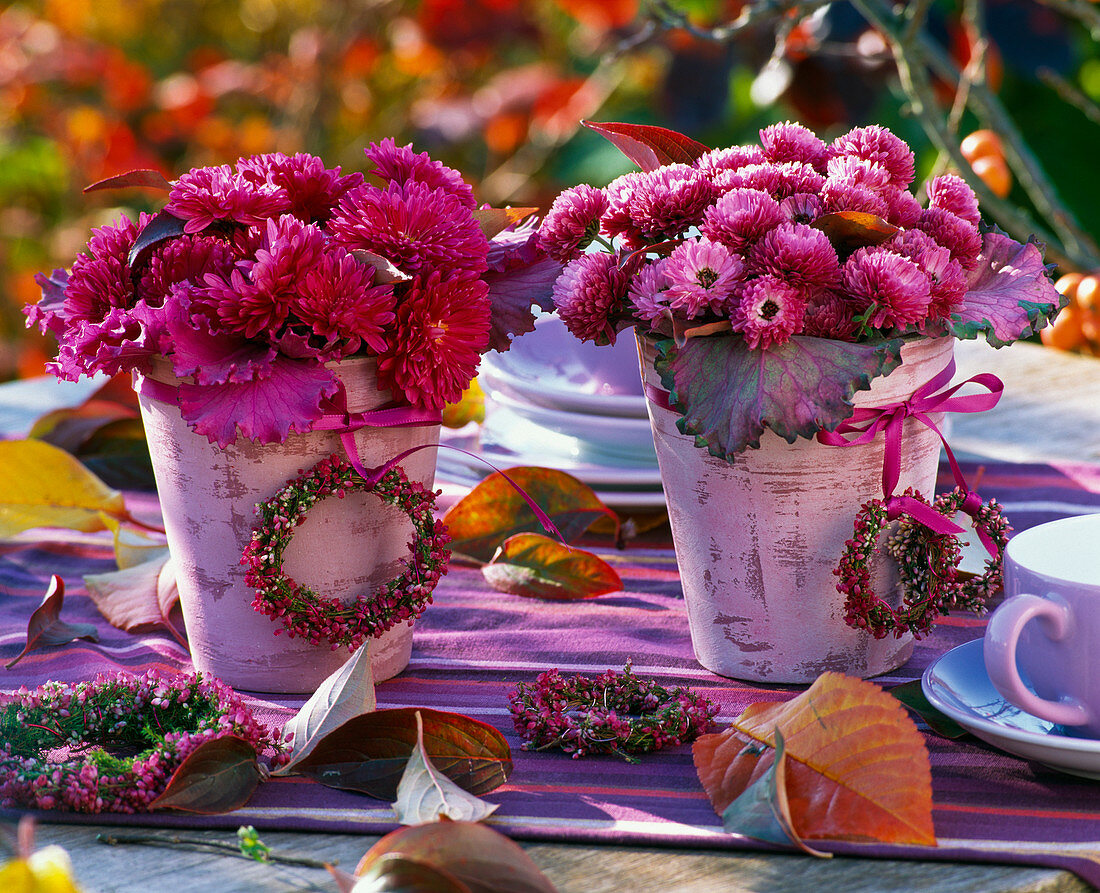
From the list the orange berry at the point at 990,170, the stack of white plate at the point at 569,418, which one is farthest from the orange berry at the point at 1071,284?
the stack of white plate at the point at 569,418

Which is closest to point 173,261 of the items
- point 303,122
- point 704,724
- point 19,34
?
point 704,724

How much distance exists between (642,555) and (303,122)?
2.91 metres

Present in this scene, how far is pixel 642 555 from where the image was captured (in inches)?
44.0

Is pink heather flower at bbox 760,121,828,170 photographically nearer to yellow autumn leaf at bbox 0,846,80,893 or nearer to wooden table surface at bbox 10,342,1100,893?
wooden table surface at bbox 10,342,1100,893

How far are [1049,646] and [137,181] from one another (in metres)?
0.68

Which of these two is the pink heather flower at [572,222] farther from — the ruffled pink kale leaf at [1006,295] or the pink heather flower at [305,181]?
the ruffled pink kale leaf at [1006,295]

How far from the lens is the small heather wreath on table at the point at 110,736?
665 mm

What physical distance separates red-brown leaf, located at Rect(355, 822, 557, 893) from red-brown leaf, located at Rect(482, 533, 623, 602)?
1.41 ft

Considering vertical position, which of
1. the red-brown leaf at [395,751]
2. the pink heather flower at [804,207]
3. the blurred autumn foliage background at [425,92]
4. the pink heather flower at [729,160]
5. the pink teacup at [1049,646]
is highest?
the blurred autumn foliage background at [425,92]

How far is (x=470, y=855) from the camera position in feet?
1.82

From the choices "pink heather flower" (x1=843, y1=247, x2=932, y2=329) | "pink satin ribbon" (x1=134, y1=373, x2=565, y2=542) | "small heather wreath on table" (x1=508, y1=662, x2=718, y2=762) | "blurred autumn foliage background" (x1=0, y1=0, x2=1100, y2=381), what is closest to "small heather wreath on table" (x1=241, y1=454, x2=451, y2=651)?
"pink satin ribbon" (x1=134, y1=373, x2=565, y2=542)

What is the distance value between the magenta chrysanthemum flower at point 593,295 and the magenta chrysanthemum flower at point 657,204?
0.03 meters

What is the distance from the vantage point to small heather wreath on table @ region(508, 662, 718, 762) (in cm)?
74

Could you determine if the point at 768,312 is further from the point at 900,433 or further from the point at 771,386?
the point at 900,433
